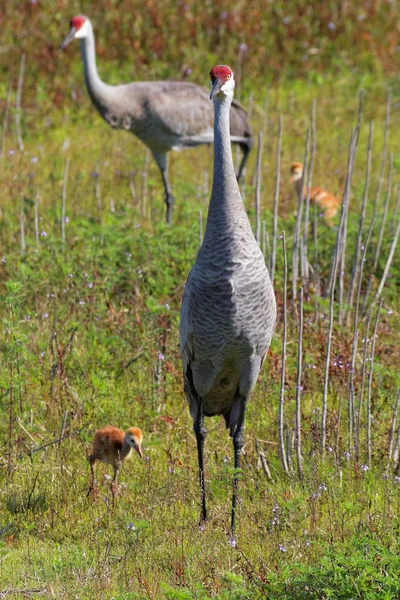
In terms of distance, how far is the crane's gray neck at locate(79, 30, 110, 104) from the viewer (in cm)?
820

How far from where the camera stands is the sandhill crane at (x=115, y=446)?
14.9ft

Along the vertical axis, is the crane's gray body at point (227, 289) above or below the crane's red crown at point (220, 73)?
below

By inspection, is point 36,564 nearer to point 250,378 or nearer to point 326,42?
point 250,378

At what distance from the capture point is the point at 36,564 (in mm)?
3965

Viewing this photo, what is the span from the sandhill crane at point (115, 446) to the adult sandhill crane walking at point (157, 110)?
3.58m

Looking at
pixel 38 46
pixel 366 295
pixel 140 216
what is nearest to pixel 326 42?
pixel 38 46

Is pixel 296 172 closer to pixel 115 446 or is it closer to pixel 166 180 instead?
pixel 166 180

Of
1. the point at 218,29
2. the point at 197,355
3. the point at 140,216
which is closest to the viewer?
the point at 197,355

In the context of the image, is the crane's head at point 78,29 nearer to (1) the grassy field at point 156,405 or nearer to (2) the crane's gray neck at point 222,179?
(1) the grassy field at point 156,405

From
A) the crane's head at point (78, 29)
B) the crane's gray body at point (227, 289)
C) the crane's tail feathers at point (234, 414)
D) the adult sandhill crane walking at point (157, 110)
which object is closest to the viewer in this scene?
the crane's gray body at point (227, 289)

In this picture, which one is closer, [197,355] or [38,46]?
[197,355]

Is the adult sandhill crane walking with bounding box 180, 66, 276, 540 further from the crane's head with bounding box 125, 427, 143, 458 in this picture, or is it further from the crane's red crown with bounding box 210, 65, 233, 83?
the crane's head with bounding box 125, 427, 143, 458

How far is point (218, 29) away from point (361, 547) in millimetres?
8486

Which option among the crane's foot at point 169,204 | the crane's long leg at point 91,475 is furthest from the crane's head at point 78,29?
A: the crane's long leg at point 91,475
